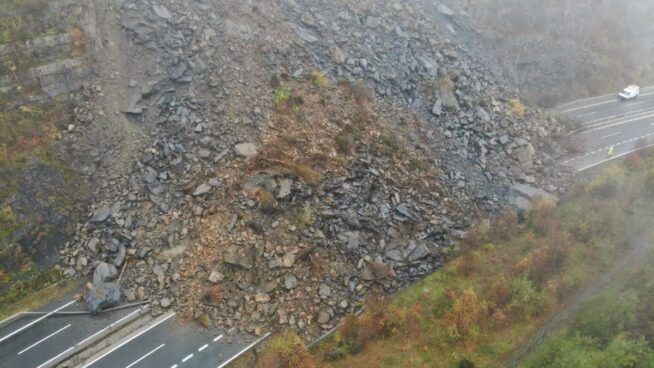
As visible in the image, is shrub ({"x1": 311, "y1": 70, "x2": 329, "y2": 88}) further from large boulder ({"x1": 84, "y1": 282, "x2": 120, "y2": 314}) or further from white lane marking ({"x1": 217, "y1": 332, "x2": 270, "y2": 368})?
large boulder ({"x1": 84, "y1": 282, "x2": 120, "y2": 314})

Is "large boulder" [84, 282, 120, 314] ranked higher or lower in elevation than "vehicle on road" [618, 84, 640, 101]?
lower

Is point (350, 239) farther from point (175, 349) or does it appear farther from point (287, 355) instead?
point (175, 349)

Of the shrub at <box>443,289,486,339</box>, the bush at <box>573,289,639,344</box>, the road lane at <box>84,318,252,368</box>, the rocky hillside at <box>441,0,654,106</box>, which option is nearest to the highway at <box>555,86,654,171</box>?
the rocky hillside at <box>441,0,654,106</box>

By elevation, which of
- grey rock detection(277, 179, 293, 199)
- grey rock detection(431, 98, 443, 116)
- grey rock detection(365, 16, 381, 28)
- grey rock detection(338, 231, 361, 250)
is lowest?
grey rock detection(338, 231, 361, 250)

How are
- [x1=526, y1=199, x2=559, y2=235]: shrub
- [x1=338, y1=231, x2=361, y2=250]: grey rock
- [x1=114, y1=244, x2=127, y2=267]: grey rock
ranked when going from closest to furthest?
[x1=114, y1=244, x2=127, y2=267]: grey rock, [x1=338, y1=231, x2=361, y2=250]: grey rock, [x1=526, y1=199, x2=559, y2=235]: shrub

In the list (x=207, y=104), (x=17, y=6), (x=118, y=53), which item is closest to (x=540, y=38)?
(x=207, y=104)

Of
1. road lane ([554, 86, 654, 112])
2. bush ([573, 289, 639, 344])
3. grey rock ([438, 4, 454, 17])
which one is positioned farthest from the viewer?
road lane ([554, 86, 654, 112])

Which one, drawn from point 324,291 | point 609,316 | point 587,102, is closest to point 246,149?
point 324,291

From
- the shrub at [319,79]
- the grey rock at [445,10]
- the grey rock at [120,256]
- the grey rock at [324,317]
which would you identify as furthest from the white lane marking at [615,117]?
the grey rock at [120,256]

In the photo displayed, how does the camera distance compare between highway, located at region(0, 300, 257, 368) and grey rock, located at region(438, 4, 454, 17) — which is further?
grey rock, located at region(438, 4, 454, 17)
